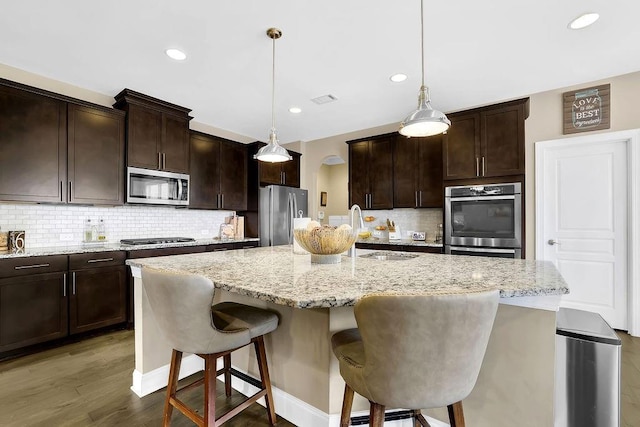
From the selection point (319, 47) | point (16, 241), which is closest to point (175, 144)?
point (16, 241)

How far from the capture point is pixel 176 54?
8.70 ft

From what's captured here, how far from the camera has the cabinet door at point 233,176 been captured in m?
4.55

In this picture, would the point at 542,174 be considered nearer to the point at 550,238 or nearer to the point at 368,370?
the point at 550,238

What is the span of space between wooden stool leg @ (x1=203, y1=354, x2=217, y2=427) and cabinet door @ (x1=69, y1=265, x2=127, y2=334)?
7.50 ft

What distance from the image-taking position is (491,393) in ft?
Result: 4.58

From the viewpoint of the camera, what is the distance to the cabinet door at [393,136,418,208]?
13.7 ft

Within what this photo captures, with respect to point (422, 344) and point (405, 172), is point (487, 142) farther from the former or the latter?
point (422, 344)

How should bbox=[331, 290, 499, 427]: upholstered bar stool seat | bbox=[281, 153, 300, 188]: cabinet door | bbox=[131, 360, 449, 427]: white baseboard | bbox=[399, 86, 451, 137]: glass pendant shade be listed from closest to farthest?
bbox=[331, 290, 499, 427]: upholstered bar stool seat < bbox=[131, 360, 449, 427]: white baseboard < bbox=[399, 86, 451, 137]: glass pendant shade < bbox=[281, 153, 300, 188]: cabinet door

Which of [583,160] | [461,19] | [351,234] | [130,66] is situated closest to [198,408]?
[351,234]

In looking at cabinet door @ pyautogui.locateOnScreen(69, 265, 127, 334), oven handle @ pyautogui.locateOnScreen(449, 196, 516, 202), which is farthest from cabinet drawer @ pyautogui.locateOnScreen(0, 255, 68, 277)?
oven handle @ pyautogui.locateOnScreen(449, 196, 516, 202)

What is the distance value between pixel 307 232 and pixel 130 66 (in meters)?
2.50

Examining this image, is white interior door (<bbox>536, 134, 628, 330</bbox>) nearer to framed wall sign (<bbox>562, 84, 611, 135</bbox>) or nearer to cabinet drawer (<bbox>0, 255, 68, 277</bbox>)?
framed wall sign (<bbox>562, 84, 611, 135</bbox>)

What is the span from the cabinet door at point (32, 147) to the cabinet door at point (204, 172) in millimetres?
1426

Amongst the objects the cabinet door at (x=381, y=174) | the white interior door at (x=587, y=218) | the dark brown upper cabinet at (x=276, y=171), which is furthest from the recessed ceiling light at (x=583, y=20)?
the dark brown upper cabinet at (x=276, y=171)
